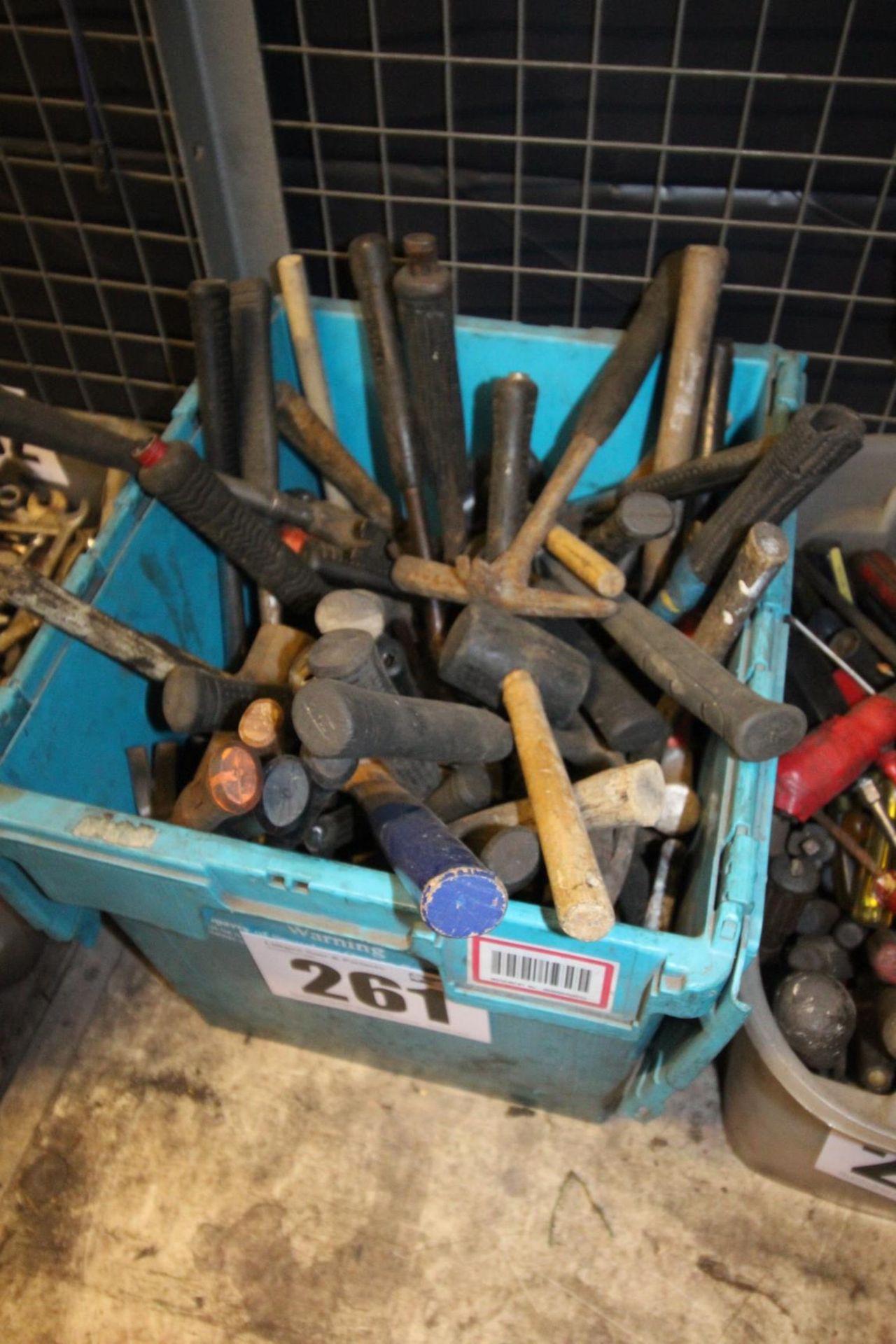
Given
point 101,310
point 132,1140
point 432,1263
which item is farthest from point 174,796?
point 101,310

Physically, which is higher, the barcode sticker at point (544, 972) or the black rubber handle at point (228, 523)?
the black rubber handle at point (228, 523)

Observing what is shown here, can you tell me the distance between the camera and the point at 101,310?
1443 millimetres

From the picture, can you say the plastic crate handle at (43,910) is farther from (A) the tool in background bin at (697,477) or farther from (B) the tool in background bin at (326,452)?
(A) the tool in background bin at (697,477)

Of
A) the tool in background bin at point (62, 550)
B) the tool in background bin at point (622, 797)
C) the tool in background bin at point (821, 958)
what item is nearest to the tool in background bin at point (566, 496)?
the tool in background bin at point (622, 797)

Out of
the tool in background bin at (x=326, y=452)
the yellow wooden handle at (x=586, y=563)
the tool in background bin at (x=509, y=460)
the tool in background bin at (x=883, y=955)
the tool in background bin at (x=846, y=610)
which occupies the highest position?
the tool in background bin at (x=509, y=460)

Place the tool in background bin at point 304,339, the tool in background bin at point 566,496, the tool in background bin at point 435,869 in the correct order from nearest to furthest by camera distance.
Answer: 1. the tool in background bin at point 435,869
2. the tool in background bin at point 566,496
3. the tool in background bin at point 304,339

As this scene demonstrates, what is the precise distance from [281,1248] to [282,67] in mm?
1418

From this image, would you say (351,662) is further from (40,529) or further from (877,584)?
(40,529)

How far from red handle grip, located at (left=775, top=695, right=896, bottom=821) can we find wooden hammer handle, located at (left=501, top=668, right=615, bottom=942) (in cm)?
31

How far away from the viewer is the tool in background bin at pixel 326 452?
128cm

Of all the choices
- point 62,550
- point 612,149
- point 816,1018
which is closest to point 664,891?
point 816,1018

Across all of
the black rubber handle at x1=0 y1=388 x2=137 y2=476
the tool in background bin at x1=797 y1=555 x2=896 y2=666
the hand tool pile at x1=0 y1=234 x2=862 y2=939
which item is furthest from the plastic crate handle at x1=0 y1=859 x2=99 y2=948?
the tool in background bin at x1=797 y1=555 x2=896 y2=666

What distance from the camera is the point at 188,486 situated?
1.01 m

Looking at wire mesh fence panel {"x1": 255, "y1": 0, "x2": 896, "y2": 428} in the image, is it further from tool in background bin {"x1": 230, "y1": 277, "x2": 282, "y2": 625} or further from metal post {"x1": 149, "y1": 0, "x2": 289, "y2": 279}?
tool in background bin {"x1": 230, "y1": 277, "x2": 282, "y2": 625}
